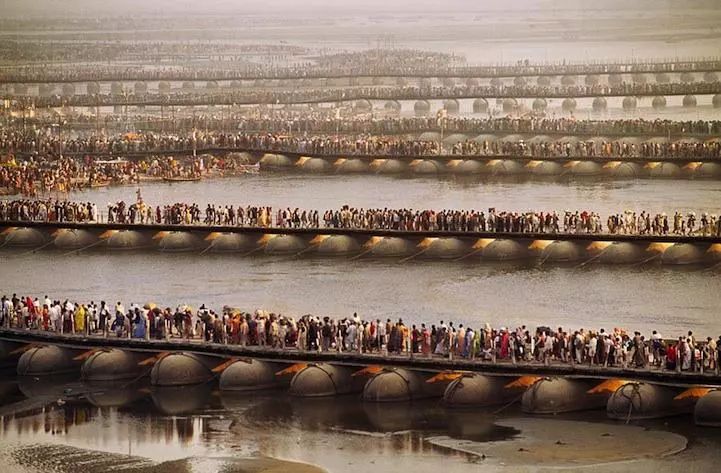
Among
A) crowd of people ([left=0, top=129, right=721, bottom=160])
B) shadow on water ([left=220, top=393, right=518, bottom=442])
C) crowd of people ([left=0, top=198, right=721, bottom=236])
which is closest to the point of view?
shadow on water ([left=220, top=393, right=518, bottom=442])

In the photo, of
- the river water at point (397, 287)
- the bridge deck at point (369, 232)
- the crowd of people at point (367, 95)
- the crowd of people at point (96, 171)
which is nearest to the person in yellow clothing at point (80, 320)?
the river water at point (397, 287)

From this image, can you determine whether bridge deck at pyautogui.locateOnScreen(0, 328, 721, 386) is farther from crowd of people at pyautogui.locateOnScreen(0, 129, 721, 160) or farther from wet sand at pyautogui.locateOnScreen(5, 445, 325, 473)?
crowd of people at pyautogui.locateOnScreen(0, 129, 721, 160)

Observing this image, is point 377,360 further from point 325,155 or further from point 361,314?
point 325,155

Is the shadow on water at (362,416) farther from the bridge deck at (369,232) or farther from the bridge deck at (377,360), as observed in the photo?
the bridge deck at (369,232)

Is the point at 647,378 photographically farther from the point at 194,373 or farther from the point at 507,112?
the point at 507,112

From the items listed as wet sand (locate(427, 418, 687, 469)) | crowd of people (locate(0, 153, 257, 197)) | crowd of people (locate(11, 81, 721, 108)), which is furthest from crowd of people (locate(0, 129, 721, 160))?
wet sand (locate(427, 418, 687, 469))

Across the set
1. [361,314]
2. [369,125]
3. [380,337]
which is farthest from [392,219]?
[369,125]
